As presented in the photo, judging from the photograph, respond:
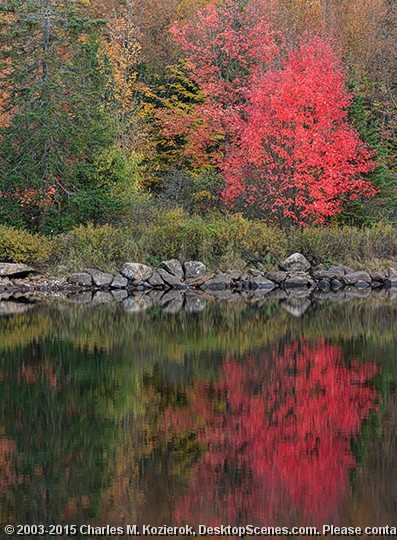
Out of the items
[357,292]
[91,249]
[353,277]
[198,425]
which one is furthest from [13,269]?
[198,425]

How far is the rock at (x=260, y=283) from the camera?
29656 mm

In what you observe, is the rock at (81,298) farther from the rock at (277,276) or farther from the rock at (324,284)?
the rock at (324,284)

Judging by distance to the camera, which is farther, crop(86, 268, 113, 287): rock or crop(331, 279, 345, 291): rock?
crop(331, 279, 345, 291): rock

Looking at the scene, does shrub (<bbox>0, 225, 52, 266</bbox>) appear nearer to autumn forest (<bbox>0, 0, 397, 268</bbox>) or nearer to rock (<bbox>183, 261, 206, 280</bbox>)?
autumn forest (<bbox>0, 0, 397, 268</bbox>)

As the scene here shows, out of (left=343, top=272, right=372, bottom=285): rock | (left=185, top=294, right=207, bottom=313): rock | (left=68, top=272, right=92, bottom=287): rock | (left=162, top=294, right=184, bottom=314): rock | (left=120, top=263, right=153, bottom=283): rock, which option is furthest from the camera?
(left=343, top=272, right=372, bottom=285): rock

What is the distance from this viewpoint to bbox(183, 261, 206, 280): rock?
96.8ft

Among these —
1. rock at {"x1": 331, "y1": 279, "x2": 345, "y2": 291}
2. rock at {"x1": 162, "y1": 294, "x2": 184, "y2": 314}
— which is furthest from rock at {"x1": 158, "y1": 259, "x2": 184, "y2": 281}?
rock at {"x1": 331, "y1": 279, "x2": 345, "y2": 291}

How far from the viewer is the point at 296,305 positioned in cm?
2400

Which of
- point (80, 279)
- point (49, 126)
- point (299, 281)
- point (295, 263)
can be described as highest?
point (49, 126)

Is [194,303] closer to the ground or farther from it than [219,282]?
closer to the ground

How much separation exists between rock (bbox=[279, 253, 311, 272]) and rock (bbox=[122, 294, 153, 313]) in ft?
17.9

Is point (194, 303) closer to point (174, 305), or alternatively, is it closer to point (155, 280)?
point (174, 305)

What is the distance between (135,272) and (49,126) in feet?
17.2

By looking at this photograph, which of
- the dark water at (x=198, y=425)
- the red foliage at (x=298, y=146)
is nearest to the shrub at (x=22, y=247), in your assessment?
the red foliage at (x=298, y=146)
